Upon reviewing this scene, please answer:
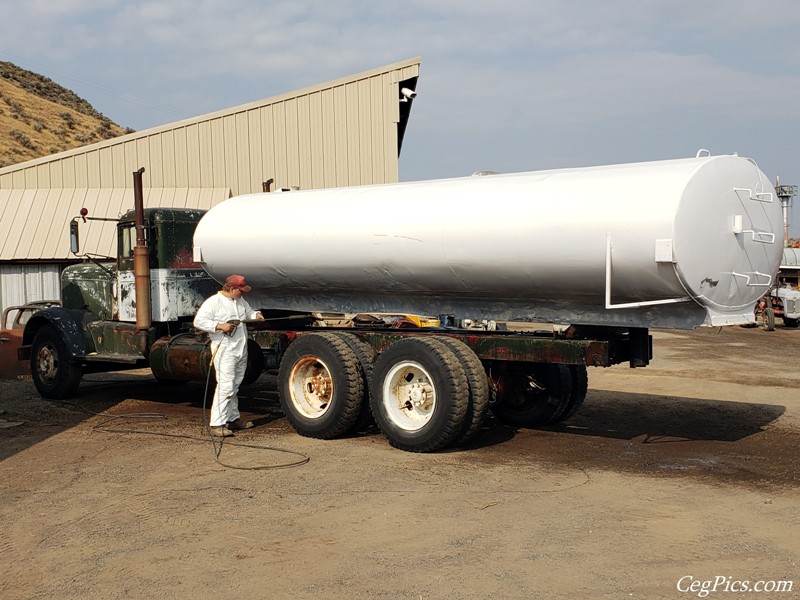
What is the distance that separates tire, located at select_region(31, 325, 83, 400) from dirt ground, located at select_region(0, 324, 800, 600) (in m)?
1.27

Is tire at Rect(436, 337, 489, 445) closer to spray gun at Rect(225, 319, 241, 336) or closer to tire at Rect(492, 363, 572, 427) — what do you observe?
tire at Rect(492, 363, 572, 427)

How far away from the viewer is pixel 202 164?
76.3 feet

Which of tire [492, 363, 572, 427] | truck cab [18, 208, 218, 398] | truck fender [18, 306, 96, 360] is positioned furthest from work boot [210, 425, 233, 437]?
truck fender [18, 306, 96, 360]

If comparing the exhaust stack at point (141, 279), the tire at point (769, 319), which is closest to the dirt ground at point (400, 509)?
the exhaust stack at point (141, 279)

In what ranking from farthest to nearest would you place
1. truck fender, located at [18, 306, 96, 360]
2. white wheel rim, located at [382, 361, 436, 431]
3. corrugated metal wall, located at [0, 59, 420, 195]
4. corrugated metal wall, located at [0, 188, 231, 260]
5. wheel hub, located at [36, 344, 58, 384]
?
corrugated metal wall, located at [0, 59, 420, 195], corrugated metal wall, located at [0, 188, 231, 260], wheel hub, located at [36, 344, 58, 384], truck fender, located at [18, 306, 96, 360], white wheel rim, located at [382, 361, 436, 431]

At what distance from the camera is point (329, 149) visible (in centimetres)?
2444

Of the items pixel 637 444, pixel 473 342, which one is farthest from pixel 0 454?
pixel 637 444

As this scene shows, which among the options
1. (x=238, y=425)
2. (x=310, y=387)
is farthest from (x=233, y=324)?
(x=238, y=425)

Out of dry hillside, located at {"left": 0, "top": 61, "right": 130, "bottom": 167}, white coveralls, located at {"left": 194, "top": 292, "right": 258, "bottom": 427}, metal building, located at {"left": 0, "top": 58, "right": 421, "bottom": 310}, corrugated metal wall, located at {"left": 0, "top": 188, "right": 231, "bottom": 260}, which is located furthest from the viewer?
dry hillside, located at {"left": 0, "top": 61, "right": 130, "bottom": 167}

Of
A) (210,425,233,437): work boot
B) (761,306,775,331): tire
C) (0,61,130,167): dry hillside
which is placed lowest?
(761,306,775,331): tire

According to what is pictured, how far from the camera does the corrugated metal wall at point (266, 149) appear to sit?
22.6 meters

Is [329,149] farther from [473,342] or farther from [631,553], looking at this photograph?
[631,553]

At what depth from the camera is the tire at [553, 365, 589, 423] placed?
34.8 feet

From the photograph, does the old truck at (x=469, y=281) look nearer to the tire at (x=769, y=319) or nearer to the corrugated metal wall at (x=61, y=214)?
the corrugated metal wall at (x=61, y=214)
